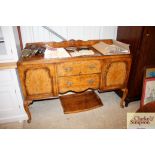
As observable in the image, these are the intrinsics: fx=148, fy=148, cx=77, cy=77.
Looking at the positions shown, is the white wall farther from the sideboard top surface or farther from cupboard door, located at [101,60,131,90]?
cupboard door, located at [101,60,131,90]

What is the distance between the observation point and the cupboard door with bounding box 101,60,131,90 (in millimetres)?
2115

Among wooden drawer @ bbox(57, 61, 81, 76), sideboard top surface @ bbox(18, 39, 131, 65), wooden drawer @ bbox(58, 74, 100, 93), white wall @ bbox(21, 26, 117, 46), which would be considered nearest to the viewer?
sideboard top surface @ bbox(18, 39, 131, 65)

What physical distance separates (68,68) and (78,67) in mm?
137

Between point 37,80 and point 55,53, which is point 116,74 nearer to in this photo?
point 55,53

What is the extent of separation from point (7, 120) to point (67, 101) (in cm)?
103

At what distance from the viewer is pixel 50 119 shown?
2.35 meters

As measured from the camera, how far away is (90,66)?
2.03m

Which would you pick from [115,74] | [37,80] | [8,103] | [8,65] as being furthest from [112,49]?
[8,103]

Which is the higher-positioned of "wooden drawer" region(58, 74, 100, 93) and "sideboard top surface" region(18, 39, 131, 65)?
"sideboard top surface" region(18, 39, 131, 65)

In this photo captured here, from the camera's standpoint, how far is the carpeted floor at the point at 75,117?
7.24 ft

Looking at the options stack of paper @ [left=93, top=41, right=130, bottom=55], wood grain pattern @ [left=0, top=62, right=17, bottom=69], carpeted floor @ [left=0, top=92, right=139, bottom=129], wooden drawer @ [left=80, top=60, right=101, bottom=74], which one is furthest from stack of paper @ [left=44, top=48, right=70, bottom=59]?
carpeted floor @ [left=0, top=92, right=139, bottom=129]

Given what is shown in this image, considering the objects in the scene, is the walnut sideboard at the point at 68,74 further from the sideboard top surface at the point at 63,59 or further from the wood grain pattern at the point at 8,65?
the wood grain pattern at the point at 8,65

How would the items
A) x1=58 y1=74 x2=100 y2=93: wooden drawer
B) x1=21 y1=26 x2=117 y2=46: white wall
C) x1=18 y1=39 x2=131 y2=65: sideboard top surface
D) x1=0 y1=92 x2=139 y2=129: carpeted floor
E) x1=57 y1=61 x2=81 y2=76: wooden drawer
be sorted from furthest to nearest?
x1=21 y1=26 x2=117 y2=46: white wall, x1=0 y1=92 x2=139 y2=129: carpeted floor, x1=58 y1=74 x2=100 y2=93: wooden drawer, x1=57 y1=61 x2=81 y2=76: wooden drawer, x1=18 y1=39 x2=131 y2=65: sideboard top surface
